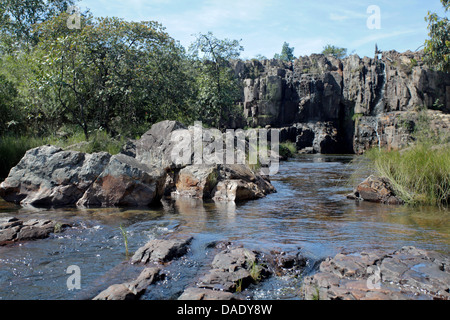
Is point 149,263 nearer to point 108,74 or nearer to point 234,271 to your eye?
point 234,271

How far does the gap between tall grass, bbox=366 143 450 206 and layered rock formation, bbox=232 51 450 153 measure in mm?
19848

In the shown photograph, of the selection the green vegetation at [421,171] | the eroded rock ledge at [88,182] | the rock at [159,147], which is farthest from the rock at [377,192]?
the rock at [159,147]

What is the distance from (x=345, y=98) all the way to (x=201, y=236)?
32282mm

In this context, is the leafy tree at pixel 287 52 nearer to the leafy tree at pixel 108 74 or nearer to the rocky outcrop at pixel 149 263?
the leafy tree at pixel 108 74

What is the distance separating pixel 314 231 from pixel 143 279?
2.95 meters

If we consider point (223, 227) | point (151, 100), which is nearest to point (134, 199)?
point (223, 227)

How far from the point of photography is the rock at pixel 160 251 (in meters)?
4.25

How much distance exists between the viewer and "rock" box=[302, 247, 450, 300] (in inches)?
122

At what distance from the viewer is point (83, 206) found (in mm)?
7648

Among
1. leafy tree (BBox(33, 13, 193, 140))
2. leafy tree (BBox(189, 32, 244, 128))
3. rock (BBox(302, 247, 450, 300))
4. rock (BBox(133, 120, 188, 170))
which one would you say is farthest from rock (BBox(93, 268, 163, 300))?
leafy tree (BBox(189, 32, 244, 128))

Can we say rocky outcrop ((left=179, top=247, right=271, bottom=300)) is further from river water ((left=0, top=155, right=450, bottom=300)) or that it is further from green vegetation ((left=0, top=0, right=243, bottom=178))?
green vegetation ((left=0, top=0, right=243, bottom=178))

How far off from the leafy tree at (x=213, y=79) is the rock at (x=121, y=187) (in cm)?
1198

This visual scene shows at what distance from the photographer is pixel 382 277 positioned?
3.45m

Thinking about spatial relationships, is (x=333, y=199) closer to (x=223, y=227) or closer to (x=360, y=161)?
(x=360, y=161)
